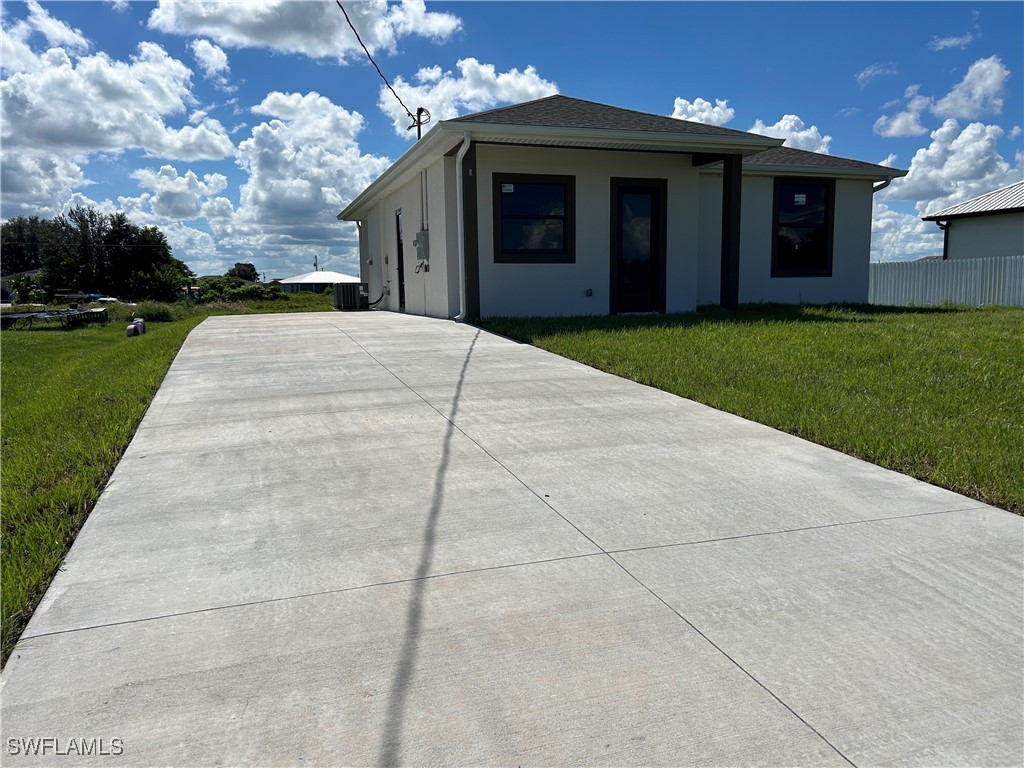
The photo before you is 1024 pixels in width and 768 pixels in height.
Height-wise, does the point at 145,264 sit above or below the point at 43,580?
above

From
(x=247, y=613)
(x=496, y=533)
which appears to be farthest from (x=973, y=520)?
(x=247, y=613)

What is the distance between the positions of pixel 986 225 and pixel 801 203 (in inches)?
526

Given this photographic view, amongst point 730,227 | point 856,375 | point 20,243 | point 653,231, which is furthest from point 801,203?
point 20,243

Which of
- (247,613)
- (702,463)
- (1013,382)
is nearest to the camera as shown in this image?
(247,613)

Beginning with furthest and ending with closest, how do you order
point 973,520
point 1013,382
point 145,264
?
point 145,264 < point 1013,382 < point 973,520

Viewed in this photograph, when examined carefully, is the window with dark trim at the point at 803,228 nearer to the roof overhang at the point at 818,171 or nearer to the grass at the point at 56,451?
the roof overhang at the point at 818,171

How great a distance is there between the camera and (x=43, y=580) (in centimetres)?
286

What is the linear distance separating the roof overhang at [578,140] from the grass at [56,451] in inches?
206

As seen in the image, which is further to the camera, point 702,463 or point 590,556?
point 702,463

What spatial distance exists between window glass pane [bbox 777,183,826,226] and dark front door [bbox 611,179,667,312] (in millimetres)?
3385

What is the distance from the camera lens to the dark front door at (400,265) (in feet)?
57.4

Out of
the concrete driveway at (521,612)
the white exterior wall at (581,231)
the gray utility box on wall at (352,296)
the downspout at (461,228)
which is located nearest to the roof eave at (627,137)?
the downspout at (461,228)

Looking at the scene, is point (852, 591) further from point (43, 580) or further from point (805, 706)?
point (43, 580)

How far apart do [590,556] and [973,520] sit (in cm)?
199
